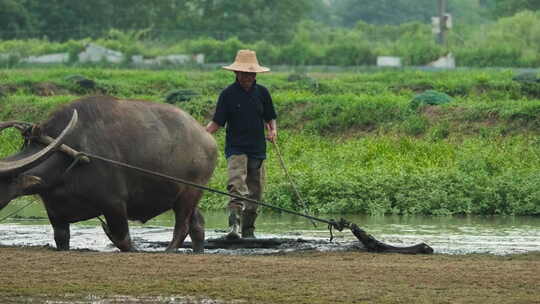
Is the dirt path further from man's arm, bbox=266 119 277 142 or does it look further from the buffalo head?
man's arm, bbox=266 119 277 142

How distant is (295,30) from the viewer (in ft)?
200

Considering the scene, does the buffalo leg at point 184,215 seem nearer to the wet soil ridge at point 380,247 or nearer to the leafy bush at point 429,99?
the wet soil ridge at point 380,247

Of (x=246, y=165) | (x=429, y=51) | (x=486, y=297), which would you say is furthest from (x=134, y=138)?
(x=429, y=51)

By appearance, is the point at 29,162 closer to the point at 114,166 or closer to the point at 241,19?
the point at 114,166

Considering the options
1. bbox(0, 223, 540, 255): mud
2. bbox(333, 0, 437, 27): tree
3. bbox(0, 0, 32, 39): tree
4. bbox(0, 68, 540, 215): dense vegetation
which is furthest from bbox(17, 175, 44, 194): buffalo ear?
bbox(333, 0, 437, 27): tree

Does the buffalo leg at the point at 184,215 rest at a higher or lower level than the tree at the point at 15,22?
lower

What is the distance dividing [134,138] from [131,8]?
4659 centimetres

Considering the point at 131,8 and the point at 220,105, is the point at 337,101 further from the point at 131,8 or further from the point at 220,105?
the point at 131,8

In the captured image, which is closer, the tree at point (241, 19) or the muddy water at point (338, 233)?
the muddy water at point (338, 233)

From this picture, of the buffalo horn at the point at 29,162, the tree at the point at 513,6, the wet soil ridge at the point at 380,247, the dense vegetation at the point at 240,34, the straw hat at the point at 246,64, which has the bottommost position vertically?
the wet soil ridge at the point at 380,247

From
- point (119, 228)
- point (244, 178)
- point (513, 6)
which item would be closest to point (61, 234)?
point (119, 228)

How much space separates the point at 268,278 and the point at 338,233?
4842mm

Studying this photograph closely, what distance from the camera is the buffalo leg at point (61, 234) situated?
1160cm

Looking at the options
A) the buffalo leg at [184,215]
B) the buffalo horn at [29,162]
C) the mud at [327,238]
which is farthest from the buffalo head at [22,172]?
the mud at [327,238]
